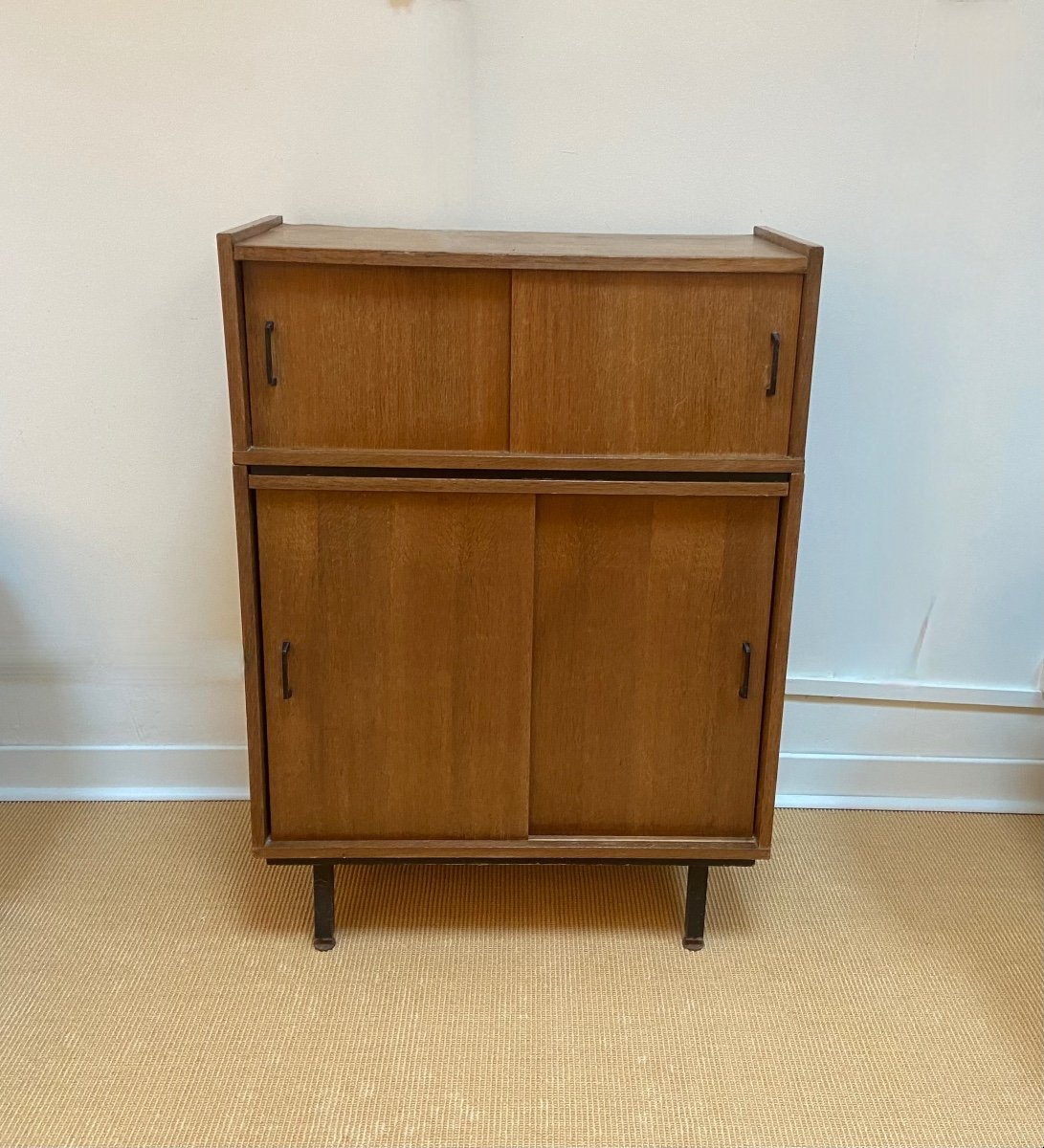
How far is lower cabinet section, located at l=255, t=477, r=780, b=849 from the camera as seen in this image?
1327 millimetres

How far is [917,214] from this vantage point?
1.62 meters

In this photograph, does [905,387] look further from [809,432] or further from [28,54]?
[28,54]

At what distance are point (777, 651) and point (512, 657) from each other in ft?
1.11

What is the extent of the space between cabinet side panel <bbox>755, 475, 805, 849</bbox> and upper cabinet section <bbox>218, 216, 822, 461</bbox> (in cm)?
7

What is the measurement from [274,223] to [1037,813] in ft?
5.26

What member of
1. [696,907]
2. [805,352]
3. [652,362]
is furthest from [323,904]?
[805,352]

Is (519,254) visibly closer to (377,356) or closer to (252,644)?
(377,356)

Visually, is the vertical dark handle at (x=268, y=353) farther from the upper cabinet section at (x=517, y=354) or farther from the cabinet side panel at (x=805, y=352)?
the cabinet side panel at (x=805, y=352)

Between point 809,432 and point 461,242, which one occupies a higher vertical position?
point 461,242

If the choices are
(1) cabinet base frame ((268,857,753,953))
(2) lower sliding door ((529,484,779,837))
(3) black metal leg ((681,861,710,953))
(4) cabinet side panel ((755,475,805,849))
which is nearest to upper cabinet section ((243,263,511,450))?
(2) lower sliding door ((529,484,779,837))

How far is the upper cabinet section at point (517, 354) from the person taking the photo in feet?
4.05

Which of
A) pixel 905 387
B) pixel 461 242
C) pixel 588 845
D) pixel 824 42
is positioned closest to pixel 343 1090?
pixel 588 845

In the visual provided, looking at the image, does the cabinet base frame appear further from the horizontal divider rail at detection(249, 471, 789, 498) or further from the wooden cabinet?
the horizontal divider rail at detection(249, 471, 789, 498)

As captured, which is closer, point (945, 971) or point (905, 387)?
point (945, 971)
